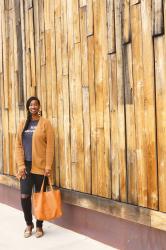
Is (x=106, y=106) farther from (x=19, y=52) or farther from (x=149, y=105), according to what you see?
(x=19, y=52)

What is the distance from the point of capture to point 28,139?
5277mm

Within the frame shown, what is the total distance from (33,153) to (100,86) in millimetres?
1203

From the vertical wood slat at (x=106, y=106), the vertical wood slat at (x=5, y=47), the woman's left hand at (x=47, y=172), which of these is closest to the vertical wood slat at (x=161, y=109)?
the vertical wood slat at (x=106, y=106)

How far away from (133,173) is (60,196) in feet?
4.32

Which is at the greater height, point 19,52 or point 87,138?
point 19,52

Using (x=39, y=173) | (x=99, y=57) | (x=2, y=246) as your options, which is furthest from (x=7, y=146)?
(x=99, y=57)

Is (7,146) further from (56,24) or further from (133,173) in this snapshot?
(133,173)

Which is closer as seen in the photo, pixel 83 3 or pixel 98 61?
pixel 98 61

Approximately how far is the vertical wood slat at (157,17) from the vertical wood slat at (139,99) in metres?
0.19

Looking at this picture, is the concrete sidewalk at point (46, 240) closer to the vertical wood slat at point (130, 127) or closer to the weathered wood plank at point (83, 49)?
the vertical wood slat at point (130, 127)

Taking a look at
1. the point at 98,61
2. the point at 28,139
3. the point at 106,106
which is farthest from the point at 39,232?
the point at 98,61

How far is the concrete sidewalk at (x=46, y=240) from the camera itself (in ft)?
15.3

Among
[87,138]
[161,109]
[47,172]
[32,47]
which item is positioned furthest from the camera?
[32,47]

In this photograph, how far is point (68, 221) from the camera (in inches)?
210
